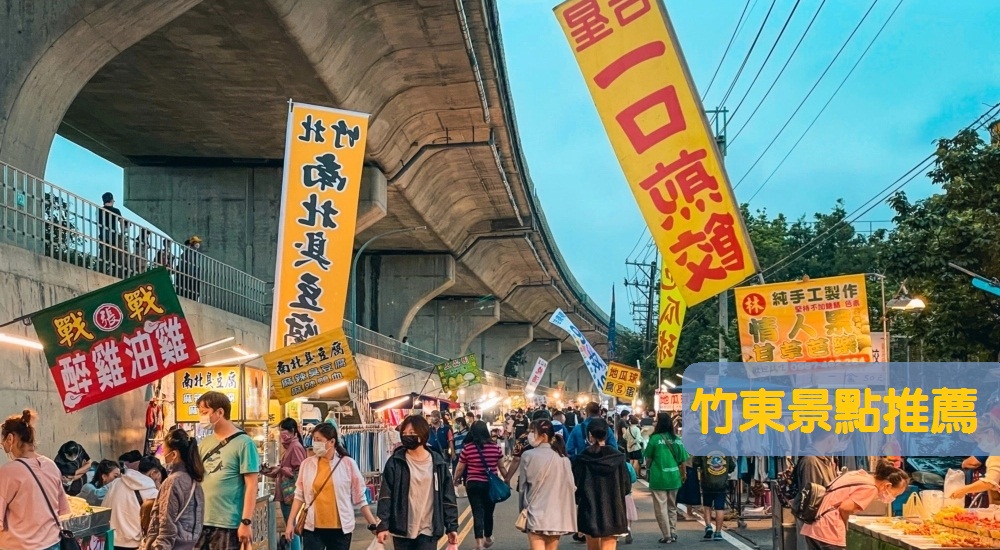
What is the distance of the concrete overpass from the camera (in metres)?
17.1

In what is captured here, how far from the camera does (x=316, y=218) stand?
17.4 m

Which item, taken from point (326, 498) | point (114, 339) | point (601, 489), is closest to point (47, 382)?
point (114, 339)

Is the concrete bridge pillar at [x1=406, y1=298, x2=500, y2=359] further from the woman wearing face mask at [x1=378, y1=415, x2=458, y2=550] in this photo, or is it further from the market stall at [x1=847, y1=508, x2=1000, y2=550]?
the market stall at [x1=847, y1=508, x2=1000, y2=550]

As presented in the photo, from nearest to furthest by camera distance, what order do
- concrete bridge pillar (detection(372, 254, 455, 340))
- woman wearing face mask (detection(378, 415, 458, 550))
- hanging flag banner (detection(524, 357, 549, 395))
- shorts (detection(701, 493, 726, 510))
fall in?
woman wearing face mask (detection(378, 415, 458, 550))
shorts (detection(701, 493, 726, 510))
concrete bridge pillar (detection(372, 254, 455, 340))
hanging flag banner (detection(524, 357, 549, 395))

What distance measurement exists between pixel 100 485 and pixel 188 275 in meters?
11.0

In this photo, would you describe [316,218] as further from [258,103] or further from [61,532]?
[61,532]

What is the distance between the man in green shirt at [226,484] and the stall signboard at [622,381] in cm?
2539

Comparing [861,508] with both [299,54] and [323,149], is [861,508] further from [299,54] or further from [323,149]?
[299,54]

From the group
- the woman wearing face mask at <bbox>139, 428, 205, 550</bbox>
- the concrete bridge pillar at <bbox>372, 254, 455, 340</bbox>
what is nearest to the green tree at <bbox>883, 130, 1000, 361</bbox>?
the woman wearing face mask at <bbox>139, 428, 205, 550</bbox>

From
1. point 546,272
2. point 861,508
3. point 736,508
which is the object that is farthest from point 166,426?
point 546,272

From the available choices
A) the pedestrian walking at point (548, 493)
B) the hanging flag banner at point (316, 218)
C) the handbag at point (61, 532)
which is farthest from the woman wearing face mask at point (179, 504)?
the hanging flag banner at point (316, 218)

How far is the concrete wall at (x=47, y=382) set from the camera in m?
13.3

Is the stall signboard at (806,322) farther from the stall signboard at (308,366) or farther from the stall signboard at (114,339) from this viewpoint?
the stall signboard at (114,339)

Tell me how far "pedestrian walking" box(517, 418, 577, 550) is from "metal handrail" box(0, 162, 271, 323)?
285 inches
